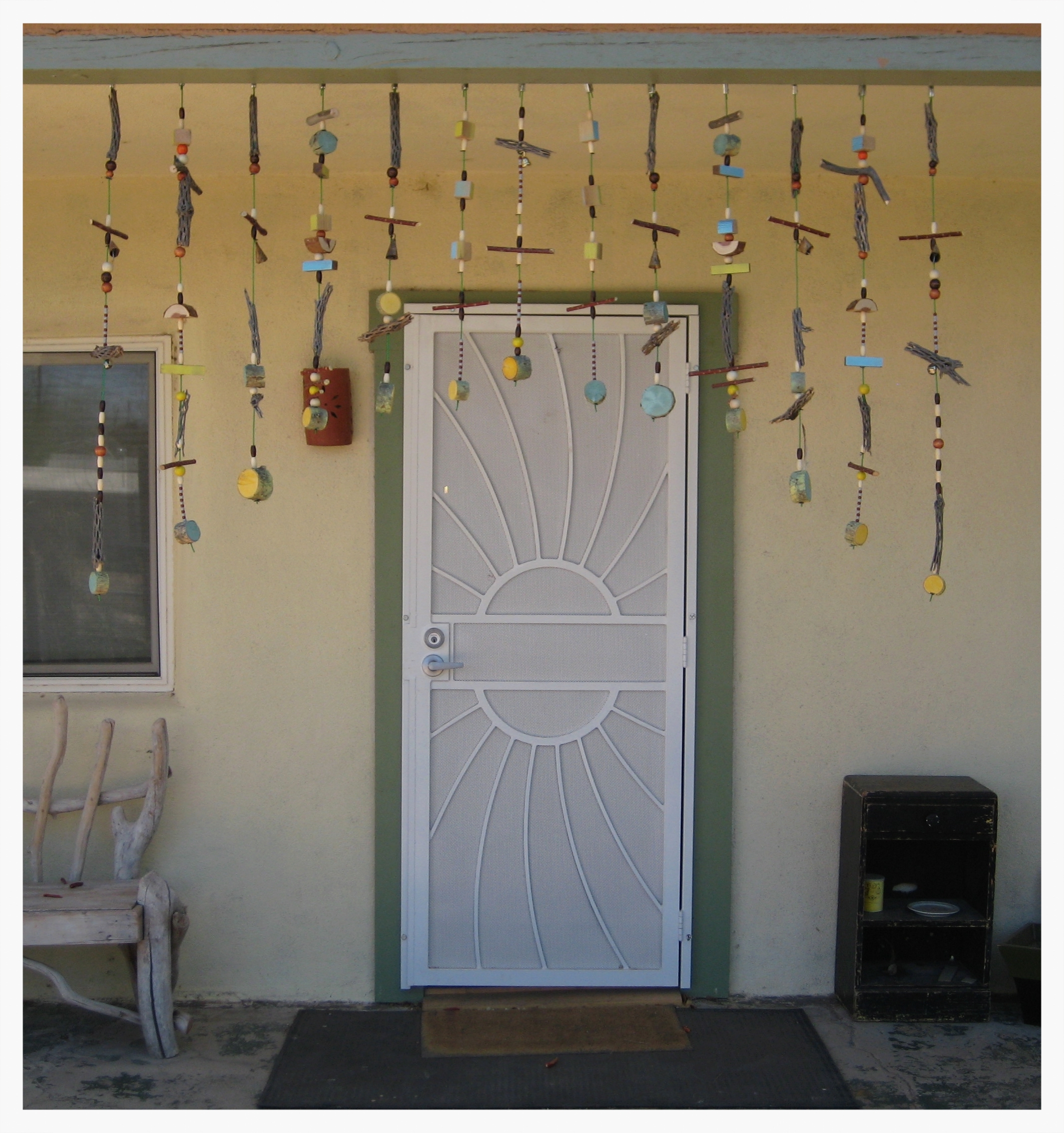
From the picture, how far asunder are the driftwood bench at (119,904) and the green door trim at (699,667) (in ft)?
2.33

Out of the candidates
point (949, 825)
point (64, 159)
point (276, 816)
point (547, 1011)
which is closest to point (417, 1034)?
point (547, 1011)

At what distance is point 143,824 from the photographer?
3662 millimetres

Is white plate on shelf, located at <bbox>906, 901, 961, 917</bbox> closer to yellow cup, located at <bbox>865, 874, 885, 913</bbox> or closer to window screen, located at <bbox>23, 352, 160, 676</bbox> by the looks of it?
yellow cup, located at <bbox>865, 874, 885, 913</bbox>

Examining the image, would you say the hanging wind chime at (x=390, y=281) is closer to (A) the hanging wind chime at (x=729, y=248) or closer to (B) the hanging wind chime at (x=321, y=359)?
(B) the hanging wind chime at (x=321, y=359)

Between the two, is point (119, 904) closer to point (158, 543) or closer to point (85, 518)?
point (158, 543)

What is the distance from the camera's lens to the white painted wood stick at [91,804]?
3.62m

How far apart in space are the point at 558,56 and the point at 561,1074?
2.86 m

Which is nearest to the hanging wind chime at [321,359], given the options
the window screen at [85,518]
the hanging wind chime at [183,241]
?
the hanging wind chime at [183,241]

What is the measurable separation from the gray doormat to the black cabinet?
1.01ft

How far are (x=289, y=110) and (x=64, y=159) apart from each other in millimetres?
959

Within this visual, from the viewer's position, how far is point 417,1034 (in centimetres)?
359

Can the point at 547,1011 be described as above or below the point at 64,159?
below

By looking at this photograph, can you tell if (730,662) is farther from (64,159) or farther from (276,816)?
(64,159)

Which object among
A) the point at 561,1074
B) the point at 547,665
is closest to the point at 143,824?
the point at 547,665
